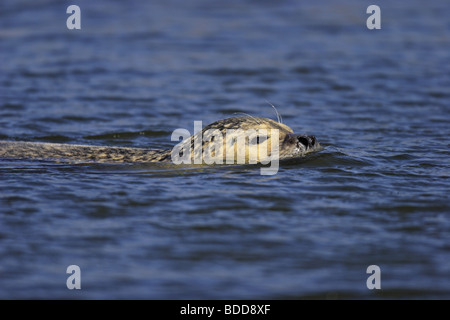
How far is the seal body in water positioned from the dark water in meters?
0.16

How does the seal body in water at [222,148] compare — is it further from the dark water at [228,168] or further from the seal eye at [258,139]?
the dark water at [228,168]

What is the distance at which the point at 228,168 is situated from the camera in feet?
24.0

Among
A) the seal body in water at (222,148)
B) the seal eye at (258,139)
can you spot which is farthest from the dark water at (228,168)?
the seal eye at (258,139)

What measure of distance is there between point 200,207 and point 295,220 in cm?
81

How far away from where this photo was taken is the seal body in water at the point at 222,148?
7227mm

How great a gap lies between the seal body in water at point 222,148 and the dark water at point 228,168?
0.53ft

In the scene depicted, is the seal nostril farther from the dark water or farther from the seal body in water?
the dark water

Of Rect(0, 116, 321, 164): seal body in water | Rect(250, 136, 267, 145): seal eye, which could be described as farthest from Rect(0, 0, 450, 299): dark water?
Rect(250, 136, 267, 145): seal eye

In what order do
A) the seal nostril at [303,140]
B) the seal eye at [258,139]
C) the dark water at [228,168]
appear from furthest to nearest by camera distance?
the seal nostril at [303,140], the seal eye at [258,139], the dark water at [228,168]

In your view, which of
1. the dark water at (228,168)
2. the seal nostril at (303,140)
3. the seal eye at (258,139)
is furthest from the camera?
the seal nostril at (303,140)

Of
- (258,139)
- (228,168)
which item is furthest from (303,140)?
(228,168)

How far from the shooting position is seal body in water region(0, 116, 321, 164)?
7.23 metres

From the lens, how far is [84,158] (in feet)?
24.9
